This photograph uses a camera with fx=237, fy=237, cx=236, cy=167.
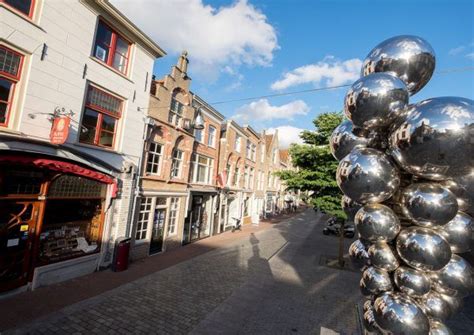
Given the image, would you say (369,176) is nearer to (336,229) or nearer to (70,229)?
(70,229)

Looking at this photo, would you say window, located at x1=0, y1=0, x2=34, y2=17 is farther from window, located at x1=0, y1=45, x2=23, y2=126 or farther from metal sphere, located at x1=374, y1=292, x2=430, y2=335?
metal sphere, located at x1=374, y1=292, x2=430, y2=335

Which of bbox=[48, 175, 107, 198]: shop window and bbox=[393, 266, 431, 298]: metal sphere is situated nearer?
bbox=[393, 266, 431, 298]: metal sphere

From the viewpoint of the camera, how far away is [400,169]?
2371 mm

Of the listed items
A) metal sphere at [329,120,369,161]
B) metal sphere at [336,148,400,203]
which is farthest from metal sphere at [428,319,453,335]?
metal sphere at [329,120,369,161]

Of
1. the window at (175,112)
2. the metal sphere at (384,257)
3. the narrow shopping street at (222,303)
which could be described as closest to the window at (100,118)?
the window at (175,112)

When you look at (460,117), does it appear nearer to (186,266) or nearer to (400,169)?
(400,169)

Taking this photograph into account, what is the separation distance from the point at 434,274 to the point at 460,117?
1701 mm

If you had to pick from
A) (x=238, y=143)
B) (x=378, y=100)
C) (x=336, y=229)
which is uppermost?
(x=238, y=143)

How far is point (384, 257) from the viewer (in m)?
2.45

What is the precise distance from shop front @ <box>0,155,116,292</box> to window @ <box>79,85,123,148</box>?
133 cm

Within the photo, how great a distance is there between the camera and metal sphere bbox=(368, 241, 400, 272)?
Answer: 245 centimetres

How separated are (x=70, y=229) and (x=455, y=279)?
9494 mm

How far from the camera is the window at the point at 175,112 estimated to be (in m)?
12.1

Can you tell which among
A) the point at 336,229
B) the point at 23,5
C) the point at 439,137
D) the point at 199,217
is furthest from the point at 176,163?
the point at 336,229
